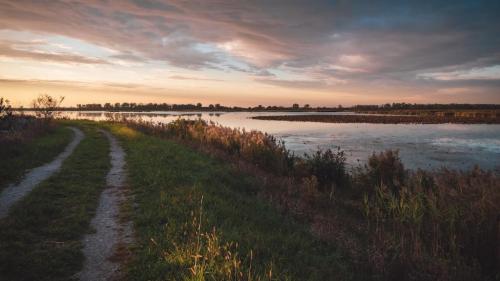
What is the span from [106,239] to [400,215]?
7454 millimetres

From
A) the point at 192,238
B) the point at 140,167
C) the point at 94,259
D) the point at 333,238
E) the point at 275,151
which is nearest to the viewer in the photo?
the point at 94,259

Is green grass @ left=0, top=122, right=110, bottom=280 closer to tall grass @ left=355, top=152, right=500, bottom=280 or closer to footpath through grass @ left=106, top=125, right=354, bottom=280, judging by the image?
footpath through grass @ left=106, top=125, right=354, bottom=280

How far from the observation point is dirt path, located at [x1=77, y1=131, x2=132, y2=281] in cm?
570

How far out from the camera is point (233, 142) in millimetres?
21484

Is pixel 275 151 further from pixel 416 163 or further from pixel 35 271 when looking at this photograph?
pixel 35 271

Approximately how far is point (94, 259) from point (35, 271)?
0.89 meters

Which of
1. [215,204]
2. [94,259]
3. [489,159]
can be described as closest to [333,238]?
[215,204]

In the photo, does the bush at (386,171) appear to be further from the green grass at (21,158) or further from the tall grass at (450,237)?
the green grass at (21,158)

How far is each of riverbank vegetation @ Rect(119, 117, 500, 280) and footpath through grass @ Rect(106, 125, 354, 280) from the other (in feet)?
2.70

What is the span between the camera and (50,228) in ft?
24.6

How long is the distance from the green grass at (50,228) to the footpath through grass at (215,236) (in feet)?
3.78

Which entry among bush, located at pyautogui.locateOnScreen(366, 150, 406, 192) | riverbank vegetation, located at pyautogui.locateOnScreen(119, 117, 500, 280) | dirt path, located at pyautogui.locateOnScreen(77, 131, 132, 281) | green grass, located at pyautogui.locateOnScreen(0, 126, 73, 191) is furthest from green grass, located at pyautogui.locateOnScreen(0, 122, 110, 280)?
bush, located at pyautogui.locateOnScreen(366, 150, 406, 192)

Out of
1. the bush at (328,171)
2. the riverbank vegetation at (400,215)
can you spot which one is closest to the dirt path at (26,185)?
the riverbank vegetation at (400,215)

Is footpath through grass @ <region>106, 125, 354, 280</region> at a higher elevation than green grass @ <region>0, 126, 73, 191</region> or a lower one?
lower
